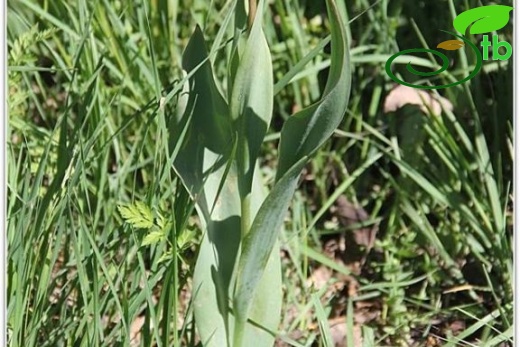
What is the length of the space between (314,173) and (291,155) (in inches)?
20.0

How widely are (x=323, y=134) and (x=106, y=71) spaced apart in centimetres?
67

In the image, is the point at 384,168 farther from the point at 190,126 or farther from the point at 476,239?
the point at 190,126

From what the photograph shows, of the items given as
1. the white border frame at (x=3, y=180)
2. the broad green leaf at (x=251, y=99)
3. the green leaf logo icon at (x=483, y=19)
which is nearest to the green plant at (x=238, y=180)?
the broad green leaf at (x=251, y=99)

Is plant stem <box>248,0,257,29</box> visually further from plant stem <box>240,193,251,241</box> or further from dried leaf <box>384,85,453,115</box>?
dried leaf <box>384,85,453,115</box>

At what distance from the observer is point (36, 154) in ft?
4.43

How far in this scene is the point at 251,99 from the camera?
0.98 meters

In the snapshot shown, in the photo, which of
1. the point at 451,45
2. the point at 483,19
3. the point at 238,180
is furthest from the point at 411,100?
the point at 238,180

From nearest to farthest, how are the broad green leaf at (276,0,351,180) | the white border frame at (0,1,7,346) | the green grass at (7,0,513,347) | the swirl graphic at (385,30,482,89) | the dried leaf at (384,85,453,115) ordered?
the broad green leaf at (276,0,351,180), the white border frame at (0,1,7,346), the green grass at (7,0,513,347), the swirl graphic at (385,30,482,89), the dried leaf at (384,85,453,115)

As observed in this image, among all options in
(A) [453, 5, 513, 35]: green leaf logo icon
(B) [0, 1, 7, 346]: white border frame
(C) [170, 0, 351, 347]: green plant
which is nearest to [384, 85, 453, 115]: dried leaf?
(A) [453, 5, 513, 35]: green leaf logo icon

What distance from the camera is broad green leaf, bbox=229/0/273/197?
38.0 inches

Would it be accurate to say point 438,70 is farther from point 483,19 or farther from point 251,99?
point 251,99

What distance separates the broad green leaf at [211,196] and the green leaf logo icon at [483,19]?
42cm

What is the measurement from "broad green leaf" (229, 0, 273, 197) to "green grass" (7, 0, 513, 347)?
0.05m

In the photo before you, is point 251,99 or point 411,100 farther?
point 411,100
